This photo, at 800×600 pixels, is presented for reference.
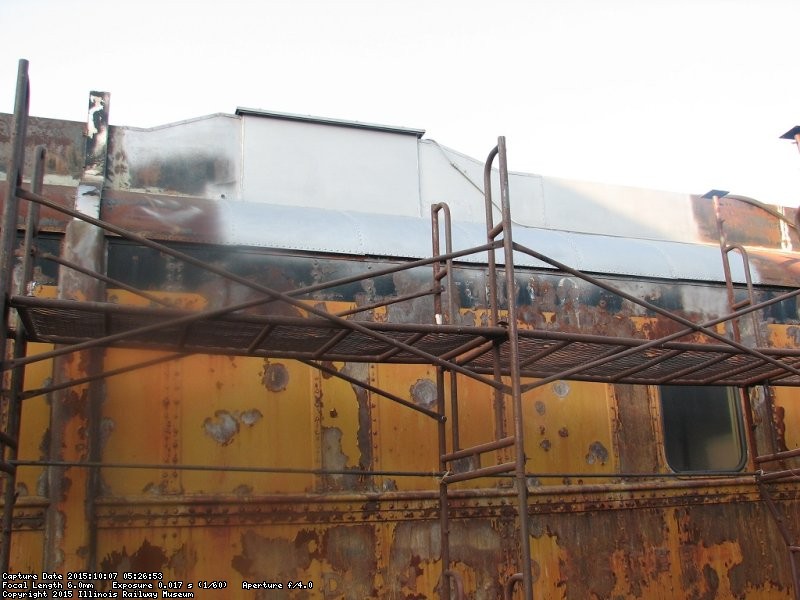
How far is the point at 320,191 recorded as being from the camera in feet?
24.4

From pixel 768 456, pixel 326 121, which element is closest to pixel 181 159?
pixel 326 121

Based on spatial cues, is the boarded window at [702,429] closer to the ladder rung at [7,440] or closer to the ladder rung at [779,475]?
the ladder rung at [779,475]

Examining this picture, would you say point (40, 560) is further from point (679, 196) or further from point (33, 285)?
point (679, 196)

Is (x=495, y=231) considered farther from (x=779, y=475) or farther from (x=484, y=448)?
(x=779, y=475)

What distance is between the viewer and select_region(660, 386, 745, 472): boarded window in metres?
7.06

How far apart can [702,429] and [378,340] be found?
12.2ft

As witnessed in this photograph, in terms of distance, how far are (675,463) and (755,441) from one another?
2.13 feet

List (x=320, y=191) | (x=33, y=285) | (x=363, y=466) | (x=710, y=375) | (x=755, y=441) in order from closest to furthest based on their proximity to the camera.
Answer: (x=33, y=285) → (x=363, y=466) → (x=710, y=375) → (x=755, y=441) → (x=320, y=191)

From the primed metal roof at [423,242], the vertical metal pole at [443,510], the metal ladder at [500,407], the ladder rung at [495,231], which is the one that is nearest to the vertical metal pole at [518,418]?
the metal ladder at [500,407]

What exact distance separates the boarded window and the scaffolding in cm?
98

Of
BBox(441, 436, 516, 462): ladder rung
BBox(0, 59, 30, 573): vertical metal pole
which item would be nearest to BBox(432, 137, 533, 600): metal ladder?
BBox(441, 436, 516, 462): ladder rung

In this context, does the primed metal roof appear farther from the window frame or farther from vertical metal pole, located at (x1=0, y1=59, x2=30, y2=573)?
vertical metal pole, located at (x1=0, y1=59, x2=30, y2=573)

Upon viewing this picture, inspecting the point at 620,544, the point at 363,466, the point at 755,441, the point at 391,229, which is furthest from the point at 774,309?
the point at 363,466

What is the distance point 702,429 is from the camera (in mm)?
7242
